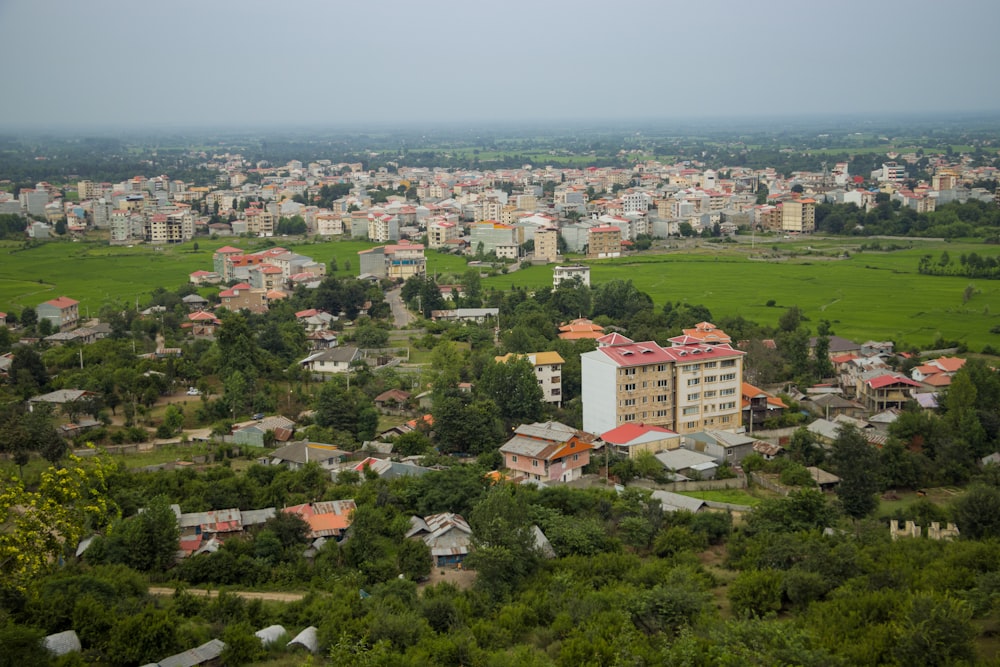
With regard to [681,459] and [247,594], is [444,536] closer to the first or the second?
[247,594]

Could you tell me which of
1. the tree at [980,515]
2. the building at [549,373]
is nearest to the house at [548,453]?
the building at [549,373]

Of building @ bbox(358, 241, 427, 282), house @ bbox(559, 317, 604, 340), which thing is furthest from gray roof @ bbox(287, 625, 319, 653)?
building @ bbox(358, 241, 427, 282)

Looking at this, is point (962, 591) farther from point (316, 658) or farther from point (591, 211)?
point (591, 211)

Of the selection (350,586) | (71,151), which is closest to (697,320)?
(350,586)

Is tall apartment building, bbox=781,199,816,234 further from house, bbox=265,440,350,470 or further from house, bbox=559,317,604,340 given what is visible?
house, bbox=265,440,350,470

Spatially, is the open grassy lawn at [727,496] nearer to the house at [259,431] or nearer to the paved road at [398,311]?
the house at [259,431]
